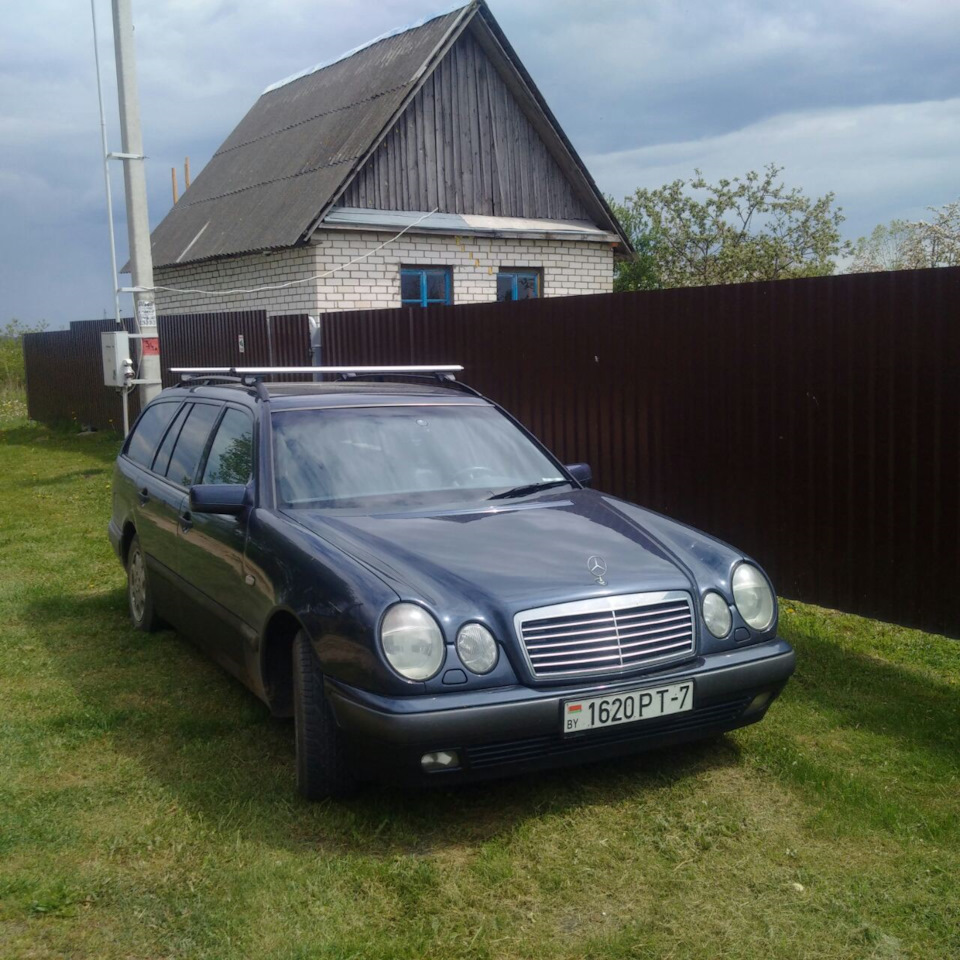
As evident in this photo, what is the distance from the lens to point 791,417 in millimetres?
6793

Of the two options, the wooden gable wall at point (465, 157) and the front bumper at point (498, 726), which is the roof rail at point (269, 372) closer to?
the front bumper at point (498, 726)

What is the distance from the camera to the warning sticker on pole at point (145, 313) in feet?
39.5

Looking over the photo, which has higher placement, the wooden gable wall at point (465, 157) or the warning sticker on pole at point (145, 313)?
the wooden gable wall at point (465, 157)

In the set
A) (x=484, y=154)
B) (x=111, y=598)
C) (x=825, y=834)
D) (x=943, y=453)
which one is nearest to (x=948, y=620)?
(x=943, y=453)

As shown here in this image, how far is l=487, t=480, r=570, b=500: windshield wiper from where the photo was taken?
5.08 meters

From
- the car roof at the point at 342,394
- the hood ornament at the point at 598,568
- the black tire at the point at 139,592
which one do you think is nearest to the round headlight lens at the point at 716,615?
the hood ornament at the point at 598,568

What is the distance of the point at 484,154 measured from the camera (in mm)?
18078

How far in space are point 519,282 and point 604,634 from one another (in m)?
15.0

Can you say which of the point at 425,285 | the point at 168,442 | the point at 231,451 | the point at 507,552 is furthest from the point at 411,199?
the point at 507,552

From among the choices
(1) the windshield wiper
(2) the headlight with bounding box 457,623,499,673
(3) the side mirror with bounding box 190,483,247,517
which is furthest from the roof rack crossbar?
(2) the headlight with bounding box 457,623,499,673

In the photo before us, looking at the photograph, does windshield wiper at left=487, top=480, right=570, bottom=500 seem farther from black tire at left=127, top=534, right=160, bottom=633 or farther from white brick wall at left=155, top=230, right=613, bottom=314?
white brick wall at left=155, top=230, right=613, bottom=314

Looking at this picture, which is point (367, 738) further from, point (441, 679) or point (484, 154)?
point (484, 154)

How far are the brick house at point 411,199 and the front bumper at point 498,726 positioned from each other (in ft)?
41.2

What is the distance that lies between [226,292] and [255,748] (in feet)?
47.4
